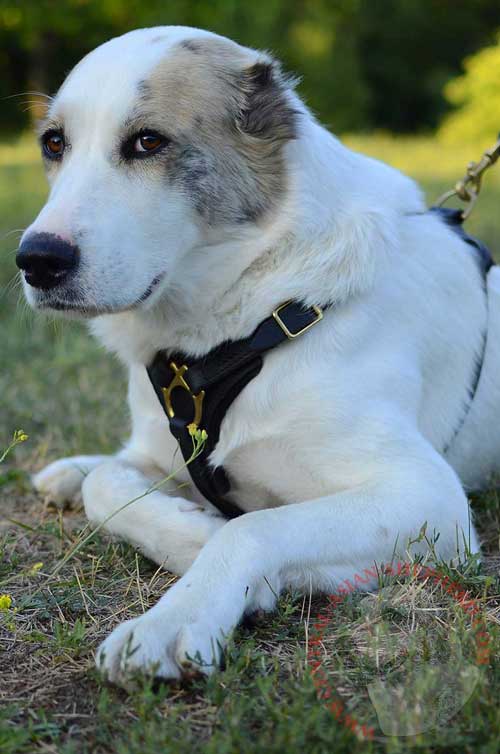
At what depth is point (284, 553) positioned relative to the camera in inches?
92.7

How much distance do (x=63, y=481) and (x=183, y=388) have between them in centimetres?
91

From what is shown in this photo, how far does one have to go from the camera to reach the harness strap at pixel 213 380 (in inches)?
108

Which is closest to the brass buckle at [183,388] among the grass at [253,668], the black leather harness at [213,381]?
the black leather harness at [213,381]

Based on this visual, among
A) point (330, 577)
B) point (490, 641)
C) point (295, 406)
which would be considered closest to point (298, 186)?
point (295, 406)

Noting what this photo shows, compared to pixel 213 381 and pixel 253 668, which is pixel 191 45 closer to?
pixel 213 381

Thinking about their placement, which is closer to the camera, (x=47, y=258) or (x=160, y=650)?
(x=160, y=650)

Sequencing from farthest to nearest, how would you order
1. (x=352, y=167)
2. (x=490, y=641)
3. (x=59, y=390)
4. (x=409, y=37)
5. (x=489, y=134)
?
(x=409, y=37)
(x=489, y=134)
(x=59, y=390)
(x=352, y=167)
(x=490, y=641)

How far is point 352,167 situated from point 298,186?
0.27m

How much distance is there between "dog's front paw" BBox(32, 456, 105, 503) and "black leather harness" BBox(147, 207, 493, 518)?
2.43 feet

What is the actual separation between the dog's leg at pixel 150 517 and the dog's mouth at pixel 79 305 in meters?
0.52

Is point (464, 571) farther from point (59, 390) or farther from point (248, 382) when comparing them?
point (59, 390)

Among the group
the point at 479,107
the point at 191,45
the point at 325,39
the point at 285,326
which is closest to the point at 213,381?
the point at 285,326

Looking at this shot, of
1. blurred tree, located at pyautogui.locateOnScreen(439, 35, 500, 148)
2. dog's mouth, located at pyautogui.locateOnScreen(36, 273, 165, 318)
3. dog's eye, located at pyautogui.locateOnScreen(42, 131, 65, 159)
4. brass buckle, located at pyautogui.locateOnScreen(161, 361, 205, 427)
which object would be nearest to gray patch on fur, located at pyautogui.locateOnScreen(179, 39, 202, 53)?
dog's eye, located at pyautogui.locateOnScreen(42, 131, 65, 159)

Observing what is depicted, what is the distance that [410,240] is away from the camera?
308 cm
